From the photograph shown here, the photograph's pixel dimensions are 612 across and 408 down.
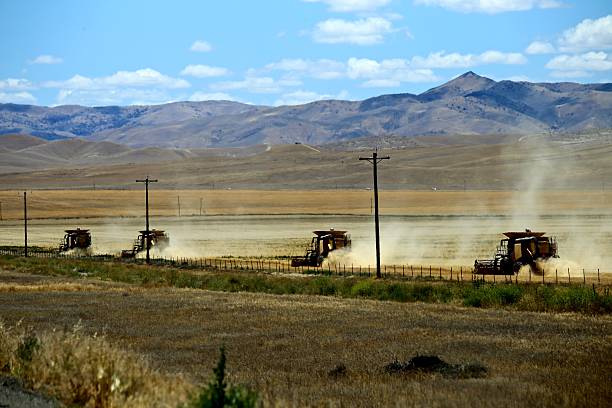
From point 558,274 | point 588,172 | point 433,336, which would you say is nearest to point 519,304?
point 433,336

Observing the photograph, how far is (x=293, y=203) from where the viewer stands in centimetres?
14788

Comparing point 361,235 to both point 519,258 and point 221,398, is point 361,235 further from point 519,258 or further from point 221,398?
point 221,398

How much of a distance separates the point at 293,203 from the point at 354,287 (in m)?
105

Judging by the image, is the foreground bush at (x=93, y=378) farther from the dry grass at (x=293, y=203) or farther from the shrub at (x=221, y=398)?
the dry grass at (x=293, y=203)

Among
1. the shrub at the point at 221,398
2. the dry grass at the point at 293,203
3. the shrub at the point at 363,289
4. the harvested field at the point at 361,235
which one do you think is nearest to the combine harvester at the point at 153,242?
the harvested field at the point at 361,235

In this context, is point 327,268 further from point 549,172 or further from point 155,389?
Result: point 549,172

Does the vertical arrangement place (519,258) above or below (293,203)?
below

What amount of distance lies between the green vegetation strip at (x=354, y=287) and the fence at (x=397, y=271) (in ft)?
10.6

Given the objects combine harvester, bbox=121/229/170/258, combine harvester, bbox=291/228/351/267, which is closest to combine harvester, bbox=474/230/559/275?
combine harvester, bbox=291/228/351/267

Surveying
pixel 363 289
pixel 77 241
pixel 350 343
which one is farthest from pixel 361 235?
pixel 350 343

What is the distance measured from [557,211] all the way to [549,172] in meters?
85.6

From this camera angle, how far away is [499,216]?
108m

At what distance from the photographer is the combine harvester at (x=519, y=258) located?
173 feet

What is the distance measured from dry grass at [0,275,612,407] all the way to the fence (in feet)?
42.4
